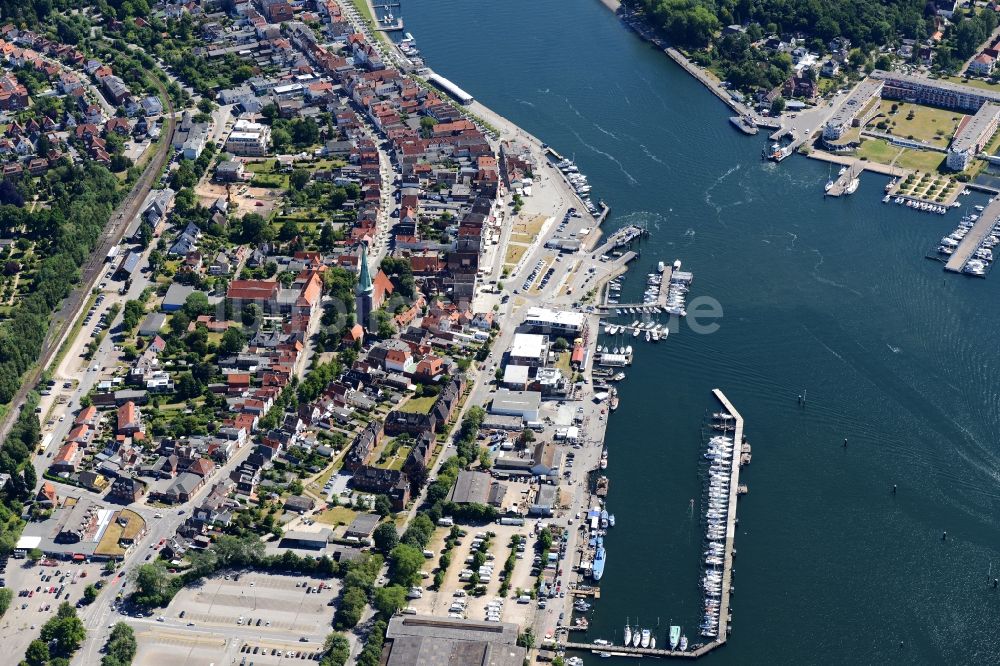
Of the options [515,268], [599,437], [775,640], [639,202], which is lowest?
[775,640]

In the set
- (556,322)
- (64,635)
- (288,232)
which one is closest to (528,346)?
(556,322)

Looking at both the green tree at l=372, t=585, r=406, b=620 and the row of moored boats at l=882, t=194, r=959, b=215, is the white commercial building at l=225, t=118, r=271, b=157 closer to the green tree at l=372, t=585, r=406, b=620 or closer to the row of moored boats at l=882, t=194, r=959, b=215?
the row of moored boats at l=882, t=194, r=959, b=215

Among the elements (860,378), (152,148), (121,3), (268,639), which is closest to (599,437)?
(860,378)

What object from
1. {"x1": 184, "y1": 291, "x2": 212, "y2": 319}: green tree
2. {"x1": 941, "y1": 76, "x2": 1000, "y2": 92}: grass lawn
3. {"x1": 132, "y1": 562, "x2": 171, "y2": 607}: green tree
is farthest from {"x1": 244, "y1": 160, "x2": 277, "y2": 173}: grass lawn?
{"x1": 941, "y1": 76, "x2": 1000, "y2": 92}: grass lawn

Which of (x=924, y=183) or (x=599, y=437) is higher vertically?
(x=924, y=183)

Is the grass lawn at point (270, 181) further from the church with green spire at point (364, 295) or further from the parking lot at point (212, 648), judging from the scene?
the parking lot at point (212, 648)

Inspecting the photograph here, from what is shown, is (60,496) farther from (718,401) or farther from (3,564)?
(718,401)
